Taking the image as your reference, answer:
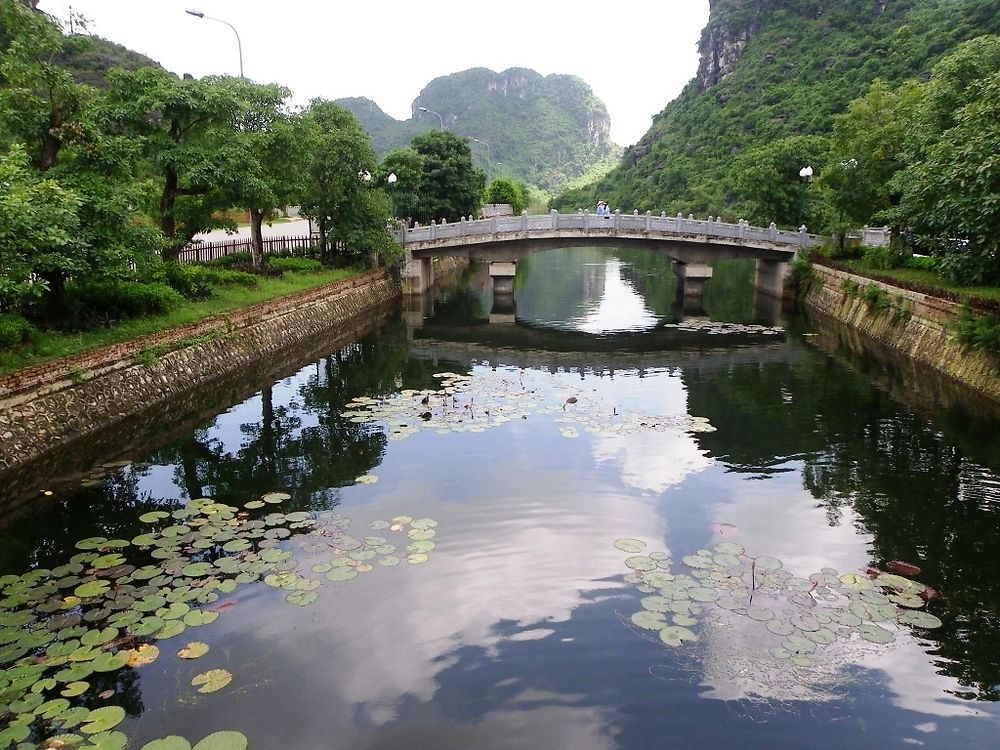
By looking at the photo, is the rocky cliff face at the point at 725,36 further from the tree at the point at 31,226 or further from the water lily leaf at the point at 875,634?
the water lily leaf at the point at 875,634

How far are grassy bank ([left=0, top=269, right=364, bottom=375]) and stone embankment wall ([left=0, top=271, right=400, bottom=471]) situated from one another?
0.31 meters

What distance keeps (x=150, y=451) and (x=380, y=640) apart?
29.0 ft

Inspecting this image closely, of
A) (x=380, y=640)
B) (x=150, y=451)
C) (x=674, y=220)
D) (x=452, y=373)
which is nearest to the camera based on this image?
(x=380, y=640)

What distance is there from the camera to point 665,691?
24.4ft

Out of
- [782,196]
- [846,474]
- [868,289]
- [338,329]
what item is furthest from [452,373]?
[782,196]

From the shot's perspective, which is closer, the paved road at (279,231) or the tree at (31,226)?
the tree at (31,226)

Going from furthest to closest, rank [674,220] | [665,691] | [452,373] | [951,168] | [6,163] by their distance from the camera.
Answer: [674,220] → [452,373] → [951,168] → [6,163] → [665,691]

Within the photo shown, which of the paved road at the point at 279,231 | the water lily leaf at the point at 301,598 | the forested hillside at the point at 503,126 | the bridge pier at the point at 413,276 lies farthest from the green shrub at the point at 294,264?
the forested hillside at the point at 503,126

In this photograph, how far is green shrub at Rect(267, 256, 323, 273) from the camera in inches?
1206

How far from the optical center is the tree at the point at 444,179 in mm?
51375

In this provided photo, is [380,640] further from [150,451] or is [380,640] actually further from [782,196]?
[782,196]

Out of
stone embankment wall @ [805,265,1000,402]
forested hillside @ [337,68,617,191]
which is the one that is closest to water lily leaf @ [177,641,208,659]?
stone embankment wall @ [805,265,1000,402]

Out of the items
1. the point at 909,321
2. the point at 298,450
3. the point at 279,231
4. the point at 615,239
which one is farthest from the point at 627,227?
the point at 279,231

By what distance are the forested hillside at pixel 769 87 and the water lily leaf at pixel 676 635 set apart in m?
37.8
